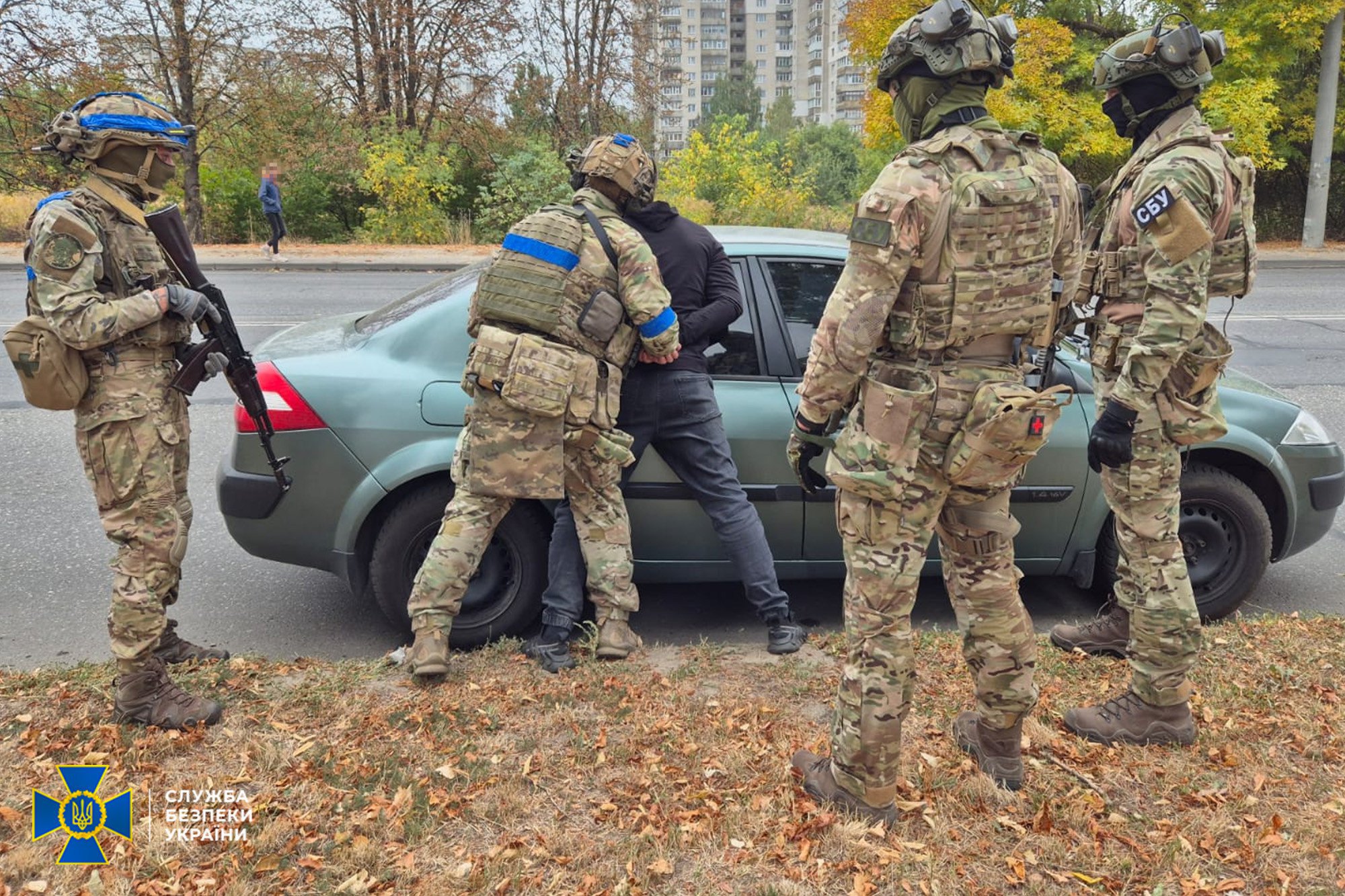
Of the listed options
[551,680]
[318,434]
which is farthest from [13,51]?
[551,680]

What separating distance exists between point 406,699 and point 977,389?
6.93 feet

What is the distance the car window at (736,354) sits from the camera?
4.02 metres

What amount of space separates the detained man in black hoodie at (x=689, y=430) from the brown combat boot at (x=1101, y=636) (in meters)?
1.03

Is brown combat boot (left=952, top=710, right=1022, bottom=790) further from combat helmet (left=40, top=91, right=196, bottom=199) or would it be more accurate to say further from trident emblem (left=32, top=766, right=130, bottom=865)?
combat helmet (left=40, top=91, right=196, bottom=199)

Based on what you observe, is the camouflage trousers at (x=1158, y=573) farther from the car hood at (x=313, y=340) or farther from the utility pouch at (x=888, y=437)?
the car hood at (x=313, y=340)

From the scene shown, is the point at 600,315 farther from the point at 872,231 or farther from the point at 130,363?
the point at 130,363

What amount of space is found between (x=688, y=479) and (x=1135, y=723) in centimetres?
173

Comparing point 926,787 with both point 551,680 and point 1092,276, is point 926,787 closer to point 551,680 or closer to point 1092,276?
point 551,680

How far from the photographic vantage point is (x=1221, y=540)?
4.12m

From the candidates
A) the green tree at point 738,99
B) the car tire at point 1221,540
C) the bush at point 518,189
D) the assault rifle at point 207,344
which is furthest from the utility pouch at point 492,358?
the green tree at point 738,99

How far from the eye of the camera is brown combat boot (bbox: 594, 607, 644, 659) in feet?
12.3

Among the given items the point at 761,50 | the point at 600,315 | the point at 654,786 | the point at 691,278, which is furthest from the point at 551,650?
the point at 761,50

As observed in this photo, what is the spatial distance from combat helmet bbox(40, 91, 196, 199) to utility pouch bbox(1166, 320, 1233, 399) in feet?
10.8

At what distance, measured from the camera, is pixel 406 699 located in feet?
11.1
